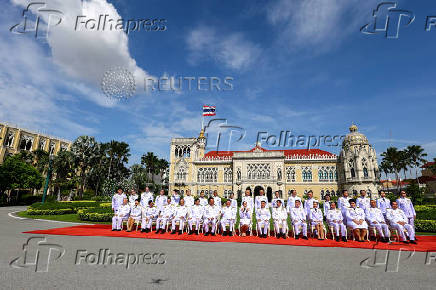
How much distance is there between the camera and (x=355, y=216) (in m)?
9.24

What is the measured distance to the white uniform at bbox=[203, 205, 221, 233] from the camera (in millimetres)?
10391

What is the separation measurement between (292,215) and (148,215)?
23.1 feet

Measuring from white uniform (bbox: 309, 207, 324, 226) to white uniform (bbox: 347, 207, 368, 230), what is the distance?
3.59ft

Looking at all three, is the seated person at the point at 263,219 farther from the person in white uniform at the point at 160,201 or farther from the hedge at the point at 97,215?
the hedge at the point at 97,215

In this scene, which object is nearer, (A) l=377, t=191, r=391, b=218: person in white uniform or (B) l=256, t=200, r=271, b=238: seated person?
(A) l=377, t=191, r=391, b=218: person in white uniform

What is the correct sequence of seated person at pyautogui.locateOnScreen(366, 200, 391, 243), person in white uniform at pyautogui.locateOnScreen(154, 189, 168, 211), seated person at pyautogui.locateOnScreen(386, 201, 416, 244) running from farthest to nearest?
1. person in white uniform at pyautogui.locateOnScreen(154, 189, 168, 211)
2. seated person at pyautogui.locateOnScreen(366, 200, 391, 243)
3. seated person at pyautogui.locateOnScreen(386, 201, 416, 244)

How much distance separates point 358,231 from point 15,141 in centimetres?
6187

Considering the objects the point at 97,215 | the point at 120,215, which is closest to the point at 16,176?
the point at 97,215

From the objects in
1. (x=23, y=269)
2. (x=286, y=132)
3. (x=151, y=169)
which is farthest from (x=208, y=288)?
(x=151, y=169)

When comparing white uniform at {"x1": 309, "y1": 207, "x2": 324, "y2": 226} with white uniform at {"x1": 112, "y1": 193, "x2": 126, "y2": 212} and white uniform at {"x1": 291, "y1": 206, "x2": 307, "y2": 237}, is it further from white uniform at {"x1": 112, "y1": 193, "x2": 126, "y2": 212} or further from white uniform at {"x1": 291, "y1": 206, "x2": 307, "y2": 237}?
white uniform at {"x1": 112, "y1": 193, "x2": 126, "y2": 212}

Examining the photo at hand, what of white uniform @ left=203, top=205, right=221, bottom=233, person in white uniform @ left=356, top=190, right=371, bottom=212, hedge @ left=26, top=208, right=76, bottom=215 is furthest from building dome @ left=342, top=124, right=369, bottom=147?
hedge @ left=26, top=208, right=76, bottom=215

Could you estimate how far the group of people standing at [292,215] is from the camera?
360 inches

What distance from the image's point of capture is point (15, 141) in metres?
46.5

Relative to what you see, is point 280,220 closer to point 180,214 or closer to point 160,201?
point 180,214
